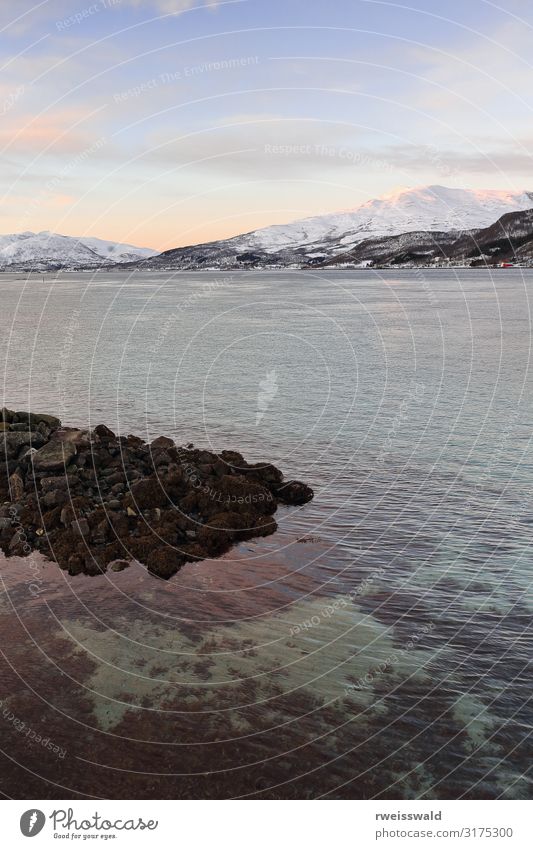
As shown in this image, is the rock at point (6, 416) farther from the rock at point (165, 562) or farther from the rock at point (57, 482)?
the rock at point (165, 562)

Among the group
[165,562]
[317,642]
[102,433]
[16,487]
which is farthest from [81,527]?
[317,642]

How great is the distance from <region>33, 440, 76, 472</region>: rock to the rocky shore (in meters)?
0.05

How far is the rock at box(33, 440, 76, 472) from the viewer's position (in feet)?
107

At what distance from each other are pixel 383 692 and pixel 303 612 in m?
4.87

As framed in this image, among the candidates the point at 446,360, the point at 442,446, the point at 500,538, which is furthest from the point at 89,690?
the point at 446,360

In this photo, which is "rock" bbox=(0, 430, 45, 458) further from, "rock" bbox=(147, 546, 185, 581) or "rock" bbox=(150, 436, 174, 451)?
"rock" bbox=(147, 546, 185, 581)

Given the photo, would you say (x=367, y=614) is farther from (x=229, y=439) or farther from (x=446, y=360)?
(x=446, y=360)

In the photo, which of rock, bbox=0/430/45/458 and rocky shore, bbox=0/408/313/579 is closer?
rocky shore, bbox=0/408/313/579

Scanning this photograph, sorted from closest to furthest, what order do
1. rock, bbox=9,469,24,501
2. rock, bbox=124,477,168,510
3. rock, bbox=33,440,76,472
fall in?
1. rock, bbox=124,477,168,510
2. rock, bbox=9,469,24,501
3. rock, bbox=33,440,76,472

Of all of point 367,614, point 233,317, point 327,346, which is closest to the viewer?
point 367,614

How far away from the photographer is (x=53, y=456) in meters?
33.2

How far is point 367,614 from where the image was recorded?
2269 cm

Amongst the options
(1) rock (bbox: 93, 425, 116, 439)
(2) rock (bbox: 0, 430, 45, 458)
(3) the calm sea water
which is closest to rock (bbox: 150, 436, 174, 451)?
(1) rock (bbox: 93, 425, 116, 439)

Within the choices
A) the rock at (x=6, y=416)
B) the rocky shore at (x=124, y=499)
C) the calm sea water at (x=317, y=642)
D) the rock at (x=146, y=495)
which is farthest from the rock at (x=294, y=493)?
the rock at (x=6, y=416)
